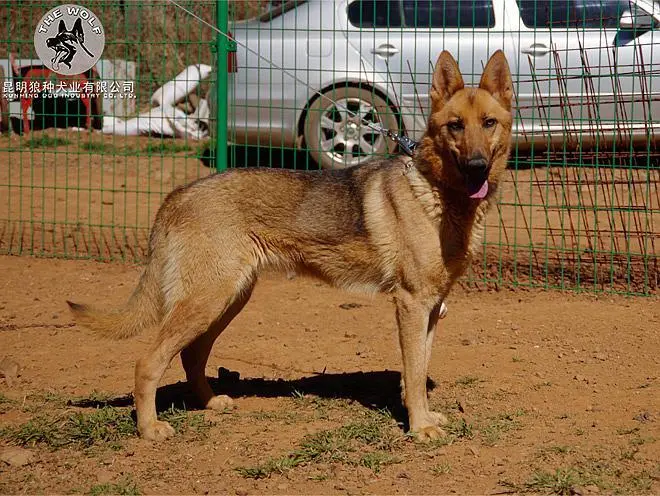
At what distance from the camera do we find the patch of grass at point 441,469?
4.01 m

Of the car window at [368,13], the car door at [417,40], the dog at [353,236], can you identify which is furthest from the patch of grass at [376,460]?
the car window at [368,13]

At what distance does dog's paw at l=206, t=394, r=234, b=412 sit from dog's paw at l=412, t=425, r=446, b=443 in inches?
45.1

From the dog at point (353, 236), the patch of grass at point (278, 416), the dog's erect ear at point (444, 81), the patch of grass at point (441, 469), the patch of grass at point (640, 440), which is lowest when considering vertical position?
the patch of grass at point (278, 416)

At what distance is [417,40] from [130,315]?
16.5 ft

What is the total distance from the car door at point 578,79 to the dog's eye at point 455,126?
8.53 feet

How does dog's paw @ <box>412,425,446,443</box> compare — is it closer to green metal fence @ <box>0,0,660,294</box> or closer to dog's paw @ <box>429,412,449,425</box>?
dog's paw @ <box>429,412,449,425</box>

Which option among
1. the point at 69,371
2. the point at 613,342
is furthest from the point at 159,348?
the point at 613,342

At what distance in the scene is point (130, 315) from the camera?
15.4ft

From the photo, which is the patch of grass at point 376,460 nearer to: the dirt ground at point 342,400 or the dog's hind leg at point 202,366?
the dirt ground at point 342,400

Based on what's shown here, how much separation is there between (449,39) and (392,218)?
4.47 m

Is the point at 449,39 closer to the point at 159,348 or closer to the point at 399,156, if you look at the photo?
the point at 399,156

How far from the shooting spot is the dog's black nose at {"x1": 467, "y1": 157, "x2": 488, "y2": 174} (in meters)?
4.29

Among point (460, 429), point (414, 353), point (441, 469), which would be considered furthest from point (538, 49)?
point (441, 469)

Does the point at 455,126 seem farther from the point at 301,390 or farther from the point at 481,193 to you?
the point at 301,390
